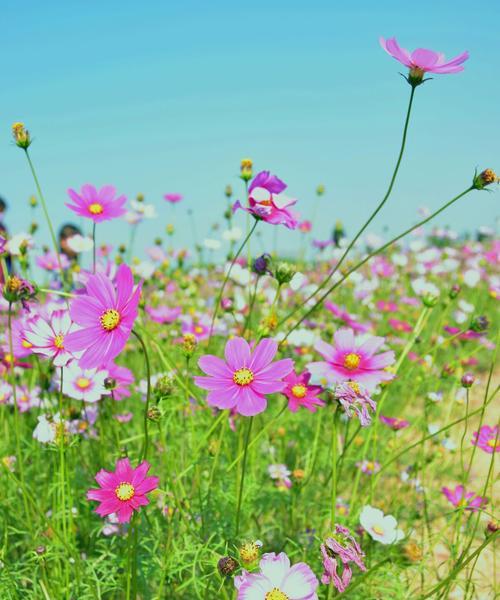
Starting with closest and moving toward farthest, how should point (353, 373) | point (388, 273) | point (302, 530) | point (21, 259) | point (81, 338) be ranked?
point (81, 338) → point (353, 373) → point (302, 530) → point (21, 259) → point (388, 273)

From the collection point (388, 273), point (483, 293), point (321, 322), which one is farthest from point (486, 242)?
point (321, 322)

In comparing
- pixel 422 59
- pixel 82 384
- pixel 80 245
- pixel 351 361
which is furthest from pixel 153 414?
pixel 80 245

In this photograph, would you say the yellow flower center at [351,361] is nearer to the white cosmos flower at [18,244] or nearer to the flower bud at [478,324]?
the flower bud at [478,324]

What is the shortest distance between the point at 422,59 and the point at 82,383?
1006 millimetres

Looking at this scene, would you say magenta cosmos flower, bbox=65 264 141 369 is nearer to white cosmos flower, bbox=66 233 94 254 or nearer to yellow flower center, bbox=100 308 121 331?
yellow flower center, bbox=100 308 121 331

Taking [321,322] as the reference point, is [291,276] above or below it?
above

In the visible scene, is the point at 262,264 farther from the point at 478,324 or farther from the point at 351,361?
the point at 478,324

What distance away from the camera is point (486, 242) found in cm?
846

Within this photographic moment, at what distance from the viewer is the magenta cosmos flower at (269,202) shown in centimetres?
109

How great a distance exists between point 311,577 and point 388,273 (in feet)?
14.0

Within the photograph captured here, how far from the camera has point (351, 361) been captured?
109cm

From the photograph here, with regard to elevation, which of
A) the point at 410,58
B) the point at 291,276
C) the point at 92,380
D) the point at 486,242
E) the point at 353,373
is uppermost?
the point at 410,58

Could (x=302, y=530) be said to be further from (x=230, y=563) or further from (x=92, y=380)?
(x=230, y=563)

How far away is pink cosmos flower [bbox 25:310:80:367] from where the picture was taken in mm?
985
